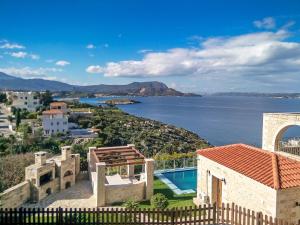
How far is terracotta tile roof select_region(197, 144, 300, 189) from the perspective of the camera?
408 inches

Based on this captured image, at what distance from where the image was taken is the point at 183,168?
23453 mm

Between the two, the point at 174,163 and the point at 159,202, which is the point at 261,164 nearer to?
the point at 159,202

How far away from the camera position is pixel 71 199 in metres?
16.5

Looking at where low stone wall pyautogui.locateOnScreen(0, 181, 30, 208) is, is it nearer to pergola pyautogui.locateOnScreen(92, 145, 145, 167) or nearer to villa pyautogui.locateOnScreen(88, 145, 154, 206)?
villa pyautogui.locateOnScreen(88, 145, 154, 206)

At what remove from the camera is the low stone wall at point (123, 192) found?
52.7 ft

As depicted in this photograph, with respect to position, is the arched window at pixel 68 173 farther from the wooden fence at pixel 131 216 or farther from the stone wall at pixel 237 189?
the wooden fence at pixel 131 216

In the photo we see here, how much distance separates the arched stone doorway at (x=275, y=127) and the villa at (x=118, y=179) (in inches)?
315

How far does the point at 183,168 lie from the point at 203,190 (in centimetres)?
881

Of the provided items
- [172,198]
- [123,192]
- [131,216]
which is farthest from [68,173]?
[131,216]

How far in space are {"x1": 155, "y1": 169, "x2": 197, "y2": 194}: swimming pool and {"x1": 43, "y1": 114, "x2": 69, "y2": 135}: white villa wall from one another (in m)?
34.8

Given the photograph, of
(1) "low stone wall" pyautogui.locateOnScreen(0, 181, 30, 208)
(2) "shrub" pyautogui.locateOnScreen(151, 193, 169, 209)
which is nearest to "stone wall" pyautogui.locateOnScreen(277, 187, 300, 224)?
(2) "shrub" pyautogui.locateOnScreen(151, 193, 169, 209)

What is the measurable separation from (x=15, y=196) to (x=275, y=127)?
15.3 meters

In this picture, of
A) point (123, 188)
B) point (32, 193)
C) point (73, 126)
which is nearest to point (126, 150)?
point (123, 188)

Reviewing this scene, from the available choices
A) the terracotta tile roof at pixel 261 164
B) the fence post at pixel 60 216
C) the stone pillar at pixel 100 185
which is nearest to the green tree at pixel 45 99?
the stone pillar at pixel 100 185
